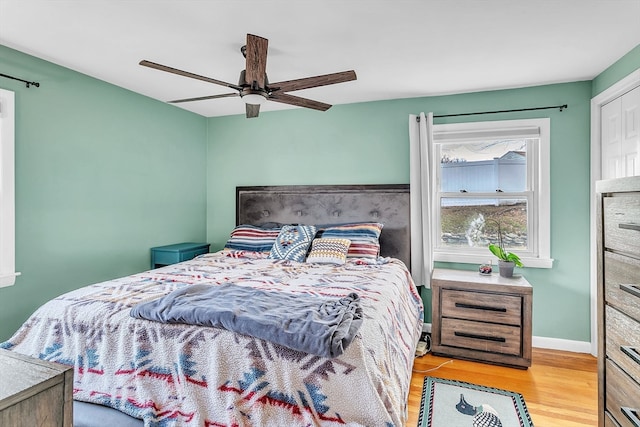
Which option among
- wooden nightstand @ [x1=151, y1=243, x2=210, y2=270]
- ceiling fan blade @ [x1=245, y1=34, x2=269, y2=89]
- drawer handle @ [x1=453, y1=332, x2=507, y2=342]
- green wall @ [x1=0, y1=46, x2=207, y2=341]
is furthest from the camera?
wooden nightstand @ [x1=151, y1=243, x2=210, y2=270]

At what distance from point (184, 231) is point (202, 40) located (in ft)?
7.62

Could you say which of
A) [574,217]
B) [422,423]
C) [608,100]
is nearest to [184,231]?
[422,423]

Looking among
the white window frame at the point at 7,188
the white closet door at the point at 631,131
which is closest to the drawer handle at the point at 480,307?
the white closet door at the point at 631,131

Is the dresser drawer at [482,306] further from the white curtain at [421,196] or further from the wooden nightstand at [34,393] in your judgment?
the wooden nightstand at [34,393]

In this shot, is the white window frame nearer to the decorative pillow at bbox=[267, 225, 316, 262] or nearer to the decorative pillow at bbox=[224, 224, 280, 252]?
the decorative pillow at bbox=[224, 224, 280, 252]

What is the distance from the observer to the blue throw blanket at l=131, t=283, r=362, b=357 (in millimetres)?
1408

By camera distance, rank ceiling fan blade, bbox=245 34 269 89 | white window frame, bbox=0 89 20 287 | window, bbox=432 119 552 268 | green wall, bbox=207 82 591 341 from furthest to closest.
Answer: window, bbox=432 119 552 268 < green wall, bbox=207 82 591 341 < white window frame, bbox=0 89 20 287 < ceiling fan blade, bbox=245 34 269 89

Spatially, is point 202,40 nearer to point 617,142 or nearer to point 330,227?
point 330,227

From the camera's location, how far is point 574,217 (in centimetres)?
306

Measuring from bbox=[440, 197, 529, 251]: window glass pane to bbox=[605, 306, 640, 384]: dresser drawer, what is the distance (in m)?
2.05

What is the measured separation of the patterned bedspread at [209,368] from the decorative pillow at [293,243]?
1285 mm

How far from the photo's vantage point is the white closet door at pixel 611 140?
2648 millimetres

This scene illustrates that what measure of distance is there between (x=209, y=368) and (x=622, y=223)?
1737 mm

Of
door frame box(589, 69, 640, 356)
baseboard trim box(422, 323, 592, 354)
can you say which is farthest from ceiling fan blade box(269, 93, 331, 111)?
baseboard trim box(422, 323, 592, 354)
